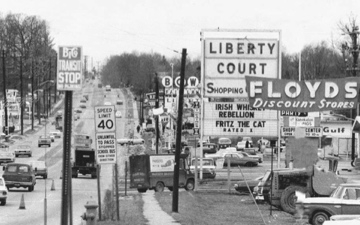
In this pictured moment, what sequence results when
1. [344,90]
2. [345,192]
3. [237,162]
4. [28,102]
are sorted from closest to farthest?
[345,192] → [344,90] → [237,162] → [28,102]

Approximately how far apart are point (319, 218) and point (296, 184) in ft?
23.3

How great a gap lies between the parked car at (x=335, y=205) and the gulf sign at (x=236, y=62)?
570 inches

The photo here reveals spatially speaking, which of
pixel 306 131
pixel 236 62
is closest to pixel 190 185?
pixel 306 131

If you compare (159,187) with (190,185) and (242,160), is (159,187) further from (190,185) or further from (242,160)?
(242,160)

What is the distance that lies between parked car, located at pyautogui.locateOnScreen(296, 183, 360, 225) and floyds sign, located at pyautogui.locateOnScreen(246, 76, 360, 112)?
1091 cm

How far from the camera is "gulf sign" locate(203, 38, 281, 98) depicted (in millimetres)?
43031

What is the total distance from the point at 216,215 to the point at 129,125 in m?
102

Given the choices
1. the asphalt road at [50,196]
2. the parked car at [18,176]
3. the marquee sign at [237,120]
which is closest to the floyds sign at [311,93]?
the marquee sign at [237,120]

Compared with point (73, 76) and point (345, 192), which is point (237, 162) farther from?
point (73, 76)

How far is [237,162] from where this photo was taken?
73750 millimetres

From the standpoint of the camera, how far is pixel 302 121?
53.9 metres

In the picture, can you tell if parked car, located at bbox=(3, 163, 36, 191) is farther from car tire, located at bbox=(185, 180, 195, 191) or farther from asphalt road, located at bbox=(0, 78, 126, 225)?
car tire, located at bbox=(185, 180, 195, 191)

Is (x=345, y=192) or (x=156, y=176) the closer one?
(x=345, y=192)

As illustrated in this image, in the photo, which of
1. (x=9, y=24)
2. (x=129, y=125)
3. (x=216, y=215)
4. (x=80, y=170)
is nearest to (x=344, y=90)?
(x=216, y=215)
